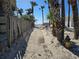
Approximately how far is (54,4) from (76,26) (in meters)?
3.62

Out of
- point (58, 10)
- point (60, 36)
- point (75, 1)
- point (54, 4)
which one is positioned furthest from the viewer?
point (75, 1)

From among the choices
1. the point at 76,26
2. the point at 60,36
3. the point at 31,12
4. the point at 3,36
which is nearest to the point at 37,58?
the point at 3,36

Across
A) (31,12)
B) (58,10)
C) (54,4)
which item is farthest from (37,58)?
(31,12)

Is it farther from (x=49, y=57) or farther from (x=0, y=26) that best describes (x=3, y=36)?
(x=49, y=57)

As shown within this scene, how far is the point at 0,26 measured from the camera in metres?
13.3

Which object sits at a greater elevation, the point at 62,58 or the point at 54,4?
the point at 54,4

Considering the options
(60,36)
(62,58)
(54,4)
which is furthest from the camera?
(54,4)

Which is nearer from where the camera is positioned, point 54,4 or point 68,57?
point 68,57

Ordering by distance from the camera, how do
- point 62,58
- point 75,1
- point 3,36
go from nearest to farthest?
point 62,58 → point 3,36 → point 75,1

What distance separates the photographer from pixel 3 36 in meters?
13.2

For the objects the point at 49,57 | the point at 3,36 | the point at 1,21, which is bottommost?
the point at 49,57

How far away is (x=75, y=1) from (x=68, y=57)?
520 inches

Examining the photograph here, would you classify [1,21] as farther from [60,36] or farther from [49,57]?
[60,36]

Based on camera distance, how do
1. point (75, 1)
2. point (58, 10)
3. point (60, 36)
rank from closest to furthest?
point (60, 36)
point (58, 10)
point (75, 1)
